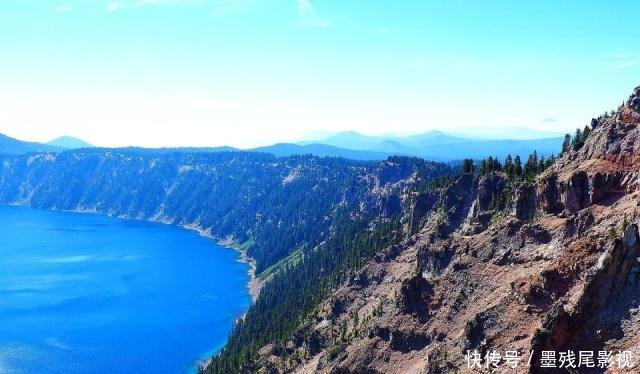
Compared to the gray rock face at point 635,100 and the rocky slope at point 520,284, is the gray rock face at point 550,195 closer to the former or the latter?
the rocky slope at point 520,284

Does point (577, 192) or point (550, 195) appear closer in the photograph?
point (577, 192)

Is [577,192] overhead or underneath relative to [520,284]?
overhead

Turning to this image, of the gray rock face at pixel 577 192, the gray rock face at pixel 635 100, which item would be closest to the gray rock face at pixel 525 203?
the gray rock face at pixel 577 192

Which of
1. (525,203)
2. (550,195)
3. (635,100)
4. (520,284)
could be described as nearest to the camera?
(520,284)

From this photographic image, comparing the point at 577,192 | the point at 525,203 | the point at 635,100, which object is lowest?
the point at 525,203

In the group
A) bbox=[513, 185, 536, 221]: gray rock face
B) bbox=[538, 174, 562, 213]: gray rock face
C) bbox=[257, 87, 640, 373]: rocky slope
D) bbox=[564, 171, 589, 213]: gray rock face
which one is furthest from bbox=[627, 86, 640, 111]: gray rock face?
bbox=[513, 185, 536, 221]: gray rock face

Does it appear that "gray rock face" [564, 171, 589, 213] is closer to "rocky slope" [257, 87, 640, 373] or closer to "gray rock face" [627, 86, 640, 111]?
"rocky slope" [257, 87, 640, 373]

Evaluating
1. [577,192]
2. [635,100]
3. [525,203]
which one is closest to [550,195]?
[577,192]

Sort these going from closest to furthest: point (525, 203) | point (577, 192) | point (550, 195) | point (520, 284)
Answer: point (520, 284)
point (577, 192)
point (550, 195)
point (525, 203)

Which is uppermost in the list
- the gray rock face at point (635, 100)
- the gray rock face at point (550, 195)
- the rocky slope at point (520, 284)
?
the gray rock face at point (635, 100)

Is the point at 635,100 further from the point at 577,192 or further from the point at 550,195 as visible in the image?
the point at 550,195
